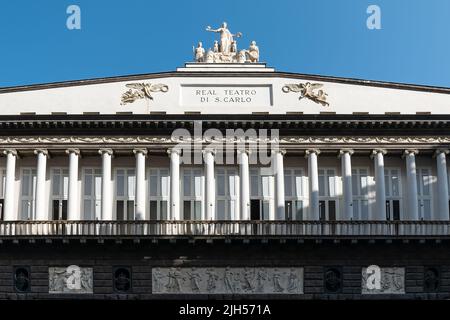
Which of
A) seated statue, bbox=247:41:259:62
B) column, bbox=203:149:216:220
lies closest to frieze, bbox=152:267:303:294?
column, bbox=203:149:216:220

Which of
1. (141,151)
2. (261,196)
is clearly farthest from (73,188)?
(261,196)

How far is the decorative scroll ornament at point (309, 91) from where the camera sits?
50812 mm

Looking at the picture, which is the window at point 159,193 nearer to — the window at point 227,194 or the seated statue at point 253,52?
the window at point 227,194

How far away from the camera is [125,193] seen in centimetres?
4959

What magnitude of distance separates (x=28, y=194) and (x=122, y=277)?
24.5ft

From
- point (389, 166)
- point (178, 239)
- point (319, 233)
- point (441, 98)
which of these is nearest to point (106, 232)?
point (178, 239)

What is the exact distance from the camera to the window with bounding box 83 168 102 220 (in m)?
49.1

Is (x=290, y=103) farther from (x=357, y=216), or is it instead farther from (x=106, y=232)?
(x=106, y=232)

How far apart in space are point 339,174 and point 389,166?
2.91m

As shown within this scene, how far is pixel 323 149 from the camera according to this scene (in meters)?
49.8

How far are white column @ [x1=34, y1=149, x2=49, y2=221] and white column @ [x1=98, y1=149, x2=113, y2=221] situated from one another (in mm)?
3126

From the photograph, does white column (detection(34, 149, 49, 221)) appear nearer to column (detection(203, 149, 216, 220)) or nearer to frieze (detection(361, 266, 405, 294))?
column (detection(203, 149, 216, 220))

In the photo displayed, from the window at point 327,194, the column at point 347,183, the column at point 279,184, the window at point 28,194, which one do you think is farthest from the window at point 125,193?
the column at point 347,183

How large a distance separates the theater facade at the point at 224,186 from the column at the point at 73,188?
0.25 feet
